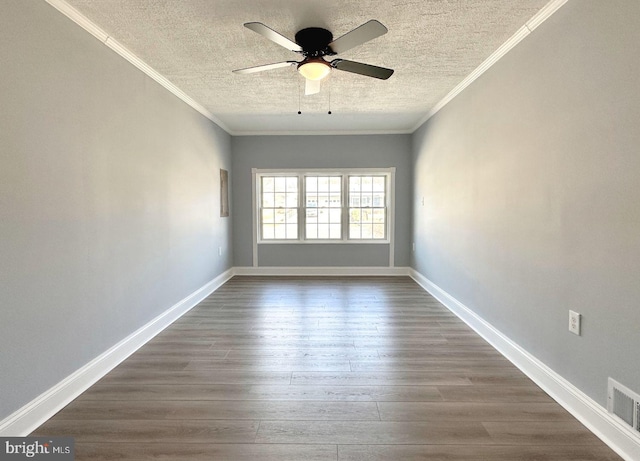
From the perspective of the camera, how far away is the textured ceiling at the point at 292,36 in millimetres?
2225

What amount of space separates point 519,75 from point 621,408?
7.45 feet

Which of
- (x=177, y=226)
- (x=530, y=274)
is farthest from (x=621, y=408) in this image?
(x=177, y=226)

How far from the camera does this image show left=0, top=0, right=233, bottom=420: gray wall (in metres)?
1.77

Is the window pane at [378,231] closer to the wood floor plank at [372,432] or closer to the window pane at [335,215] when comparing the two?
the window pane at [335,215]

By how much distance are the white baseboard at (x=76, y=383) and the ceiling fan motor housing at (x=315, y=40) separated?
2.76 meters

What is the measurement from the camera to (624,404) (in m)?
1.67

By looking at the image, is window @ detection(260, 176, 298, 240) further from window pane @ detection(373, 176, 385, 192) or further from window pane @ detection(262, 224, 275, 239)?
window pane @ detection(373, 176, 385, 192)

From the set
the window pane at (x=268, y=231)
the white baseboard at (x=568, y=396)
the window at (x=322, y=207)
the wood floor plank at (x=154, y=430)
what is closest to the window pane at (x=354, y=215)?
the window at (x=322, y=207)

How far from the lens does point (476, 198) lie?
3.34m

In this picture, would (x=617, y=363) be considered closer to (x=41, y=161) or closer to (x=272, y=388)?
(x=272, y=388)

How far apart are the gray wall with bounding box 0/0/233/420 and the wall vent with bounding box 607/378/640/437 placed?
3139 millimetres

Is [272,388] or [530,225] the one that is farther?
[530,225]

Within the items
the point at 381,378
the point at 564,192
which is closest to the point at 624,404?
the point at 564,192

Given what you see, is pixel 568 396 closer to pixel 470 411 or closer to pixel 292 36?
pixel 470 411
